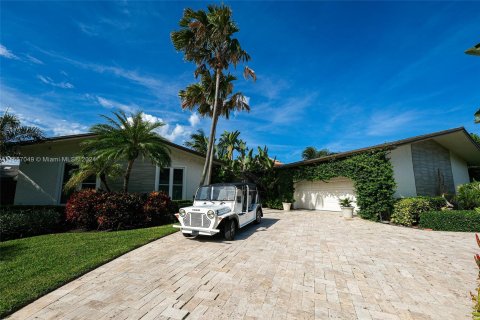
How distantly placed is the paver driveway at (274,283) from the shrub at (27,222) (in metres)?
5.32

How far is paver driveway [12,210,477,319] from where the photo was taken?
330 centimetres

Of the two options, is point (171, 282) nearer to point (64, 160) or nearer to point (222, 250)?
point (222, 250)

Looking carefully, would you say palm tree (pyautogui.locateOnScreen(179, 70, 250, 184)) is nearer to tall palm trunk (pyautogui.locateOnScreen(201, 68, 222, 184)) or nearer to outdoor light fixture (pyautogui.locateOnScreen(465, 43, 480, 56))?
tall palm trunk (pyautogui.locateOnScreen(201, 68, 222, 184))

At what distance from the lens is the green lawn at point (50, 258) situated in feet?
12.5

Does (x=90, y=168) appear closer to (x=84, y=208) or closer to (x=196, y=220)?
(x=84, y=208)

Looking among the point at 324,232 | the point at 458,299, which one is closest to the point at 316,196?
the point at 324,232

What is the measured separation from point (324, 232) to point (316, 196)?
8.26 meters

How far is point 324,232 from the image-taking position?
344 inches

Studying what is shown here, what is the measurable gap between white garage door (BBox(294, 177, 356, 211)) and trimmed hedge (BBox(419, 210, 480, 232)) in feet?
13.5

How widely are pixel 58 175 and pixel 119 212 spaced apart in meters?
5.87

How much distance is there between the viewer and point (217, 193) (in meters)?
8.38

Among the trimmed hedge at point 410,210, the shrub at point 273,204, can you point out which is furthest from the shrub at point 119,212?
the trimmed hedge at point 410,210

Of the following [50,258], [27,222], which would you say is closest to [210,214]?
[50,258]

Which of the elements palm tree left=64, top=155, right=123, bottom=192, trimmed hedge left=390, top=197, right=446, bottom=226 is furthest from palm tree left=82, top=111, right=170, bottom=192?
trimmed hedge left=390, top=197, right=446, bottom=226
